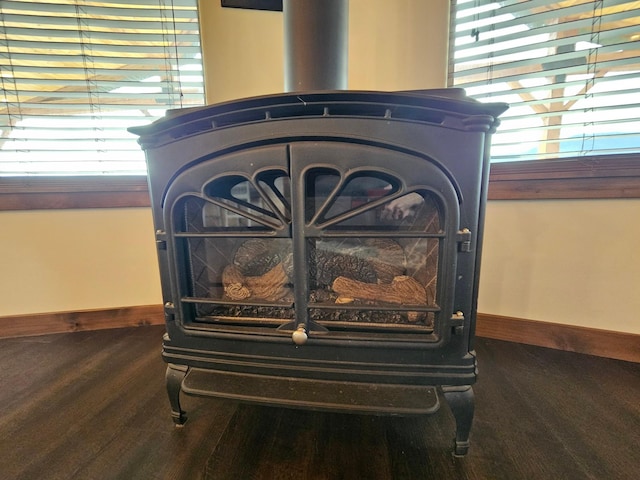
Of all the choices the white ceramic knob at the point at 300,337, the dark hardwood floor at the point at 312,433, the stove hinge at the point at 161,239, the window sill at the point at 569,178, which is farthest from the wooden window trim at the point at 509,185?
the white ceramic knob at the point at 300,337

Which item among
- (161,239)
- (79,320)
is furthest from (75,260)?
(161,239)

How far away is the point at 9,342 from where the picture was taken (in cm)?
132

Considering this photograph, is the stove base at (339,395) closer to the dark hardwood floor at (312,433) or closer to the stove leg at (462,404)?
the stove leg at (462,404)

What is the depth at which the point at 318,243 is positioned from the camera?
2.55 ft

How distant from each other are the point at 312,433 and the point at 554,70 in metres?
1.50

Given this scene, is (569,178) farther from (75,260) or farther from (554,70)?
(75,260)

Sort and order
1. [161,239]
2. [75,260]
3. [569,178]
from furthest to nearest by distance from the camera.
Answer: [75,260]
[569,178]
[161,239]

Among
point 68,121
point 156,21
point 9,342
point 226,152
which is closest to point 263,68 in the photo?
point 156,21

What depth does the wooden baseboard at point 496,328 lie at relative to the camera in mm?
1098

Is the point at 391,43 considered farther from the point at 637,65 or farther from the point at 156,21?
the point at 156,21

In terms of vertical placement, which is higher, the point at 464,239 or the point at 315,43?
the point at 315,43

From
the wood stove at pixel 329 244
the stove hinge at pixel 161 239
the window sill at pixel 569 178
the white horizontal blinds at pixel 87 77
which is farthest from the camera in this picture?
the white horizontal blinds at pixel 87 77

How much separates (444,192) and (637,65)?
1.09 m

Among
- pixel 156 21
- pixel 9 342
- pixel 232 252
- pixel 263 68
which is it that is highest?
pixel 156 21
